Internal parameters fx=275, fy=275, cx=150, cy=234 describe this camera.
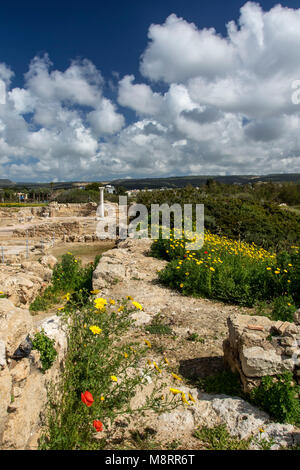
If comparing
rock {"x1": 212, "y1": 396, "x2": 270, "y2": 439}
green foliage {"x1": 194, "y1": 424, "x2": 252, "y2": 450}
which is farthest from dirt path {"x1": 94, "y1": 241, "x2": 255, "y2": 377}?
green foliage {"x1": 194, "y1": 424, "x2": 252, "y2": 450}

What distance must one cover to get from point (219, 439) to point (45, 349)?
152 cm

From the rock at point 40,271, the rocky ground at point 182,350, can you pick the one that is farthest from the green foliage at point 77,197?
the rocky ground at point 182,350

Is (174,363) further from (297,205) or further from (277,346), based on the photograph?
(297,205)

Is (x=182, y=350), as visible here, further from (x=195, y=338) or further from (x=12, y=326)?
(x=12, y=326)

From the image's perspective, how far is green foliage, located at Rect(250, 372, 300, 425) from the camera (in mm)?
2258

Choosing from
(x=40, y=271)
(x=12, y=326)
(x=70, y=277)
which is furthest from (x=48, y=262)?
(x=12, y=326)

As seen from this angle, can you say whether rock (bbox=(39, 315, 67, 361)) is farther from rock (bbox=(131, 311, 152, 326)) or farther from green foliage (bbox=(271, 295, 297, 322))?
green foliage (bbox=(271, 295, 297, 322))

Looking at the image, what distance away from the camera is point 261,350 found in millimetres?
2590

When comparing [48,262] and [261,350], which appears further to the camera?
[48,262]
